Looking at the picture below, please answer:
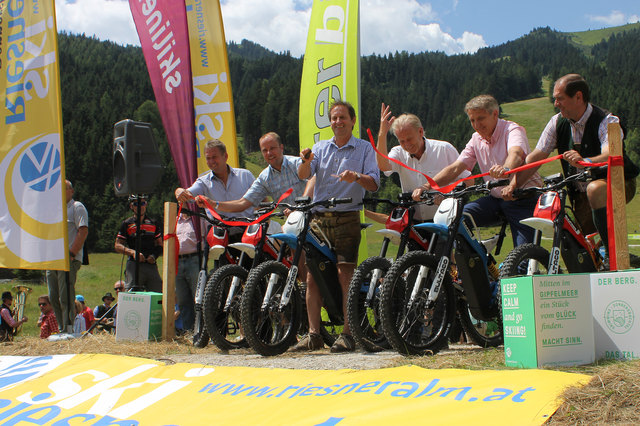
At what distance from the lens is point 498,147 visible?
5.31 m

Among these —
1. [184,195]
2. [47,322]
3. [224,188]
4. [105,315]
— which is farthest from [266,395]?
[47,322]

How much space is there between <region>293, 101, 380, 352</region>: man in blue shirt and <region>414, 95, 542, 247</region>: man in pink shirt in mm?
725

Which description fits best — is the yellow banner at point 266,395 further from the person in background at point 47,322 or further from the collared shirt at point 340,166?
the person in background at point 47,322

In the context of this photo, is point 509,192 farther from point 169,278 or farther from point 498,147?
point 169,278

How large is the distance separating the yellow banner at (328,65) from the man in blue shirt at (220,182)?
1.51m

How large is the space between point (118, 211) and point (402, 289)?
64.4 meters

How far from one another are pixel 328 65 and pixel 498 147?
339 centimetres

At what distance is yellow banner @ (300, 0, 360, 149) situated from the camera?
8.02 metres

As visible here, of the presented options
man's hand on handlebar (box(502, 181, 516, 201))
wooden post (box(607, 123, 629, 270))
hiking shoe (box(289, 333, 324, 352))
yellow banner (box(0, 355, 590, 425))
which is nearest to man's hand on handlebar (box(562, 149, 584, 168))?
wooden post (box(607, 123, 629, 270))

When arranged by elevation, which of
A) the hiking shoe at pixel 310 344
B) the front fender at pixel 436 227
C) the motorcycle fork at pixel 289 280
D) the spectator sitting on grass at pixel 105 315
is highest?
the front fender at pixel 436 227

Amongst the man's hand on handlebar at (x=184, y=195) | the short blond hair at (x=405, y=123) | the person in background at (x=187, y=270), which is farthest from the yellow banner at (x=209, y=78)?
the short blond hair at (x=405, y=123)

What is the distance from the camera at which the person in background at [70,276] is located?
793cm

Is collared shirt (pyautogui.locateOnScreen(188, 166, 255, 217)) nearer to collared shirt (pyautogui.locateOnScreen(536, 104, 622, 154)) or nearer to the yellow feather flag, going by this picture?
the yellow feather flag

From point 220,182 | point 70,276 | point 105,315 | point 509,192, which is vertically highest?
point 220,182
